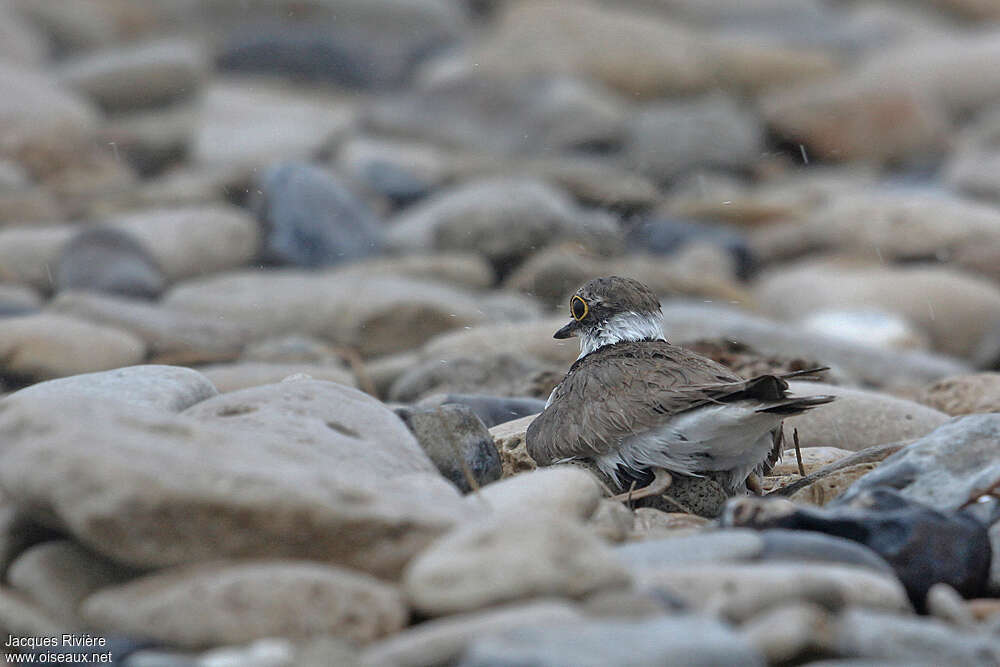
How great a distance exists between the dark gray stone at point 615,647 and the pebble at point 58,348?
5.18 m

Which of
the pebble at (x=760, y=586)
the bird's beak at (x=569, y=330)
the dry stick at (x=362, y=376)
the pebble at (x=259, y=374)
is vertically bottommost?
the dry stick at (x=362, y=376)

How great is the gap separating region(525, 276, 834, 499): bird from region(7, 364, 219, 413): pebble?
1375 mm

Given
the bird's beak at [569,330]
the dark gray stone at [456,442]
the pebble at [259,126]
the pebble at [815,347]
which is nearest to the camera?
the dark gray stone at [456,442]

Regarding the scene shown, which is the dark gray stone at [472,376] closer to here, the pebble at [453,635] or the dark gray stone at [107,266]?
the dark gray stone at [107,266]

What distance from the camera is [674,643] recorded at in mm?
2977

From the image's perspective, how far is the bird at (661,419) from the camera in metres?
4.71

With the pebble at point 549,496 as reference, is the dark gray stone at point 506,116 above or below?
below

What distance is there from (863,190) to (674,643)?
12.6 meters

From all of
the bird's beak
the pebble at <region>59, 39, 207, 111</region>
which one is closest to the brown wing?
the bird's beak

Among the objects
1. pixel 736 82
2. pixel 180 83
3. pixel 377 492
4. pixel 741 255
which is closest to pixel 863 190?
pixel 741 255

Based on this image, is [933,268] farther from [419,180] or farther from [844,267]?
[419,180]

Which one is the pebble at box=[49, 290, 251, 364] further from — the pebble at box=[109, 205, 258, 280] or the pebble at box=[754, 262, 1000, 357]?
the pebble at box=[754, 262, 1000, 357]

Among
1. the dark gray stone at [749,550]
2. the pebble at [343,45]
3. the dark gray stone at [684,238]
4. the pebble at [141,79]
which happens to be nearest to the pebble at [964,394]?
the dark gray stone at [749,550]

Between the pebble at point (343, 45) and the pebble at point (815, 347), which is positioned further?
the pebble at point (343, 45)
